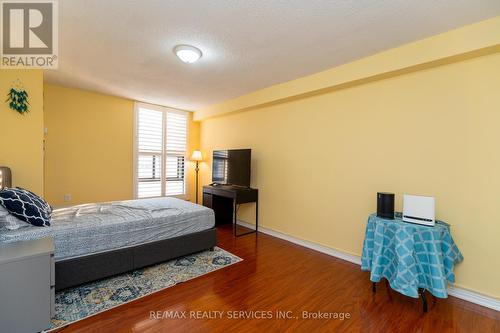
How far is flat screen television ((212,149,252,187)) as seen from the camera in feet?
13.2

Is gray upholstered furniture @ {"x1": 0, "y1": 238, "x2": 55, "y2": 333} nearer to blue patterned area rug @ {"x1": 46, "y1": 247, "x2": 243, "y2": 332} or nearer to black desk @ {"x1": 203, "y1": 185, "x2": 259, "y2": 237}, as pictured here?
blue patterned area rug @ {"x1": 46, "y1": 247, "x2": 243, "y2": 332}

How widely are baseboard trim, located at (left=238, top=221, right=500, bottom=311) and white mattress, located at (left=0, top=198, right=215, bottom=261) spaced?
128cm

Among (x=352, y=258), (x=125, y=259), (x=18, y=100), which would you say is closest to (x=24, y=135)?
(x=18, y=100)

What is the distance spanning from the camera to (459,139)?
221cm

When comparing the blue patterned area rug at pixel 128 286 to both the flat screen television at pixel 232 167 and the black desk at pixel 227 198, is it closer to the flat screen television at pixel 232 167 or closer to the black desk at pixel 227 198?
the black desk at pixel 227 198

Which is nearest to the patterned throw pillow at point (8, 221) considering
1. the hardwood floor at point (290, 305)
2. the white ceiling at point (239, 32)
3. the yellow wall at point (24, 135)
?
the hardwood floor at point (290, 305)

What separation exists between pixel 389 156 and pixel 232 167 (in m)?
2.49

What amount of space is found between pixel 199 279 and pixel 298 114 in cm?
267

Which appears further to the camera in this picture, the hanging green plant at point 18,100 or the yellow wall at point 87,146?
the yellow wall at point 87,146

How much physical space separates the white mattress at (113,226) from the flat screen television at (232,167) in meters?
1.10

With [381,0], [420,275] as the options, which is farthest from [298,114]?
[420,275]

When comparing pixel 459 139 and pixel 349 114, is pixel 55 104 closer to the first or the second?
pixel 349 114

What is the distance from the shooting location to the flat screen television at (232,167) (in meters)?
4.03

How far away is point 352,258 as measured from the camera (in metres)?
2.94
